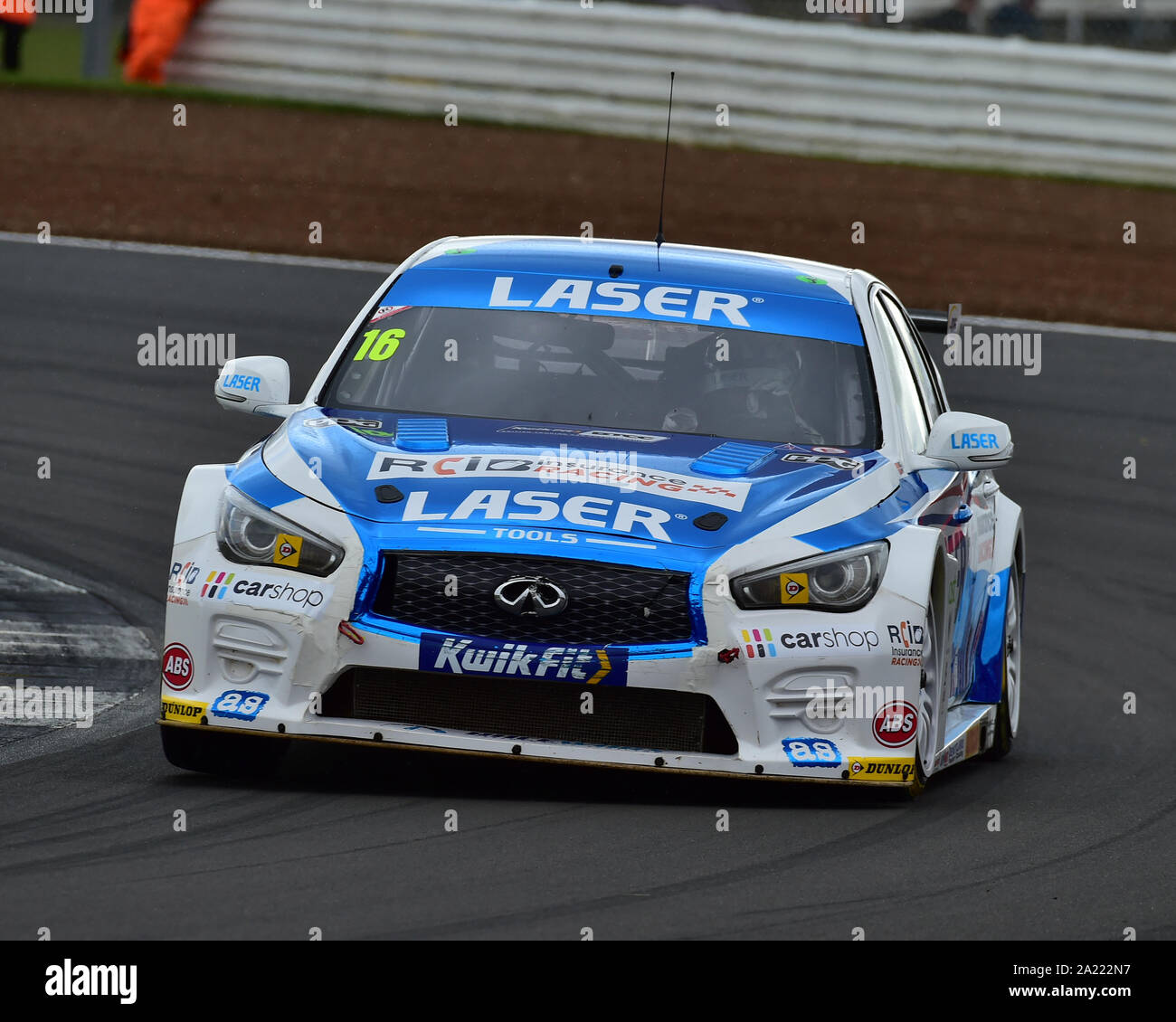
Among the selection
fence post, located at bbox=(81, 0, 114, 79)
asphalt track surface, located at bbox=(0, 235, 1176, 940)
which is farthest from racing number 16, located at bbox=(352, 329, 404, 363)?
fence post, located at bbox=(81, 0, 114, 79)

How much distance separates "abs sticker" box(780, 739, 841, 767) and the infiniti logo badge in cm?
69

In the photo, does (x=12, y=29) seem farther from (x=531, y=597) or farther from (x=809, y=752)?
(x=809, y=752)

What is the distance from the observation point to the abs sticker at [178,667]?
6.74 meters

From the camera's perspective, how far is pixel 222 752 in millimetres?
6914

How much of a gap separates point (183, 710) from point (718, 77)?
17313 mm

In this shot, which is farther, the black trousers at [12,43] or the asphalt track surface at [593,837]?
the black trousers at [12,43]

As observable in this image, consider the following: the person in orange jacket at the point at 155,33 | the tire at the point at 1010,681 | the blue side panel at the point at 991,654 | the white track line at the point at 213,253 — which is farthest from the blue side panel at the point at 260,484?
the person in orange jacket at the point at 155,33

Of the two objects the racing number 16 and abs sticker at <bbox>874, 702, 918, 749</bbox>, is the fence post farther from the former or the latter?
abs sticker at <bbox>874, 702, 918, 749</bbox>

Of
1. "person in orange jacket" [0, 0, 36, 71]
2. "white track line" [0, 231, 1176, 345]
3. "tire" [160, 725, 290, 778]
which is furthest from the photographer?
"person in orange jacket" [0, 0, 36, 71]

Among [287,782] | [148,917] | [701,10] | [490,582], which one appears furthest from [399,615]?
[701,10]

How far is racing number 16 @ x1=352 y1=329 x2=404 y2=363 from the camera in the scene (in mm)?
7828

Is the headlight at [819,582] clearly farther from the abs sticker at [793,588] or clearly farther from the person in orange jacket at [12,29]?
the person in orange jacket at [12,29]

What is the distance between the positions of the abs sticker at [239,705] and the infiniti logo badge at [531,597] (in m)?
0.69
